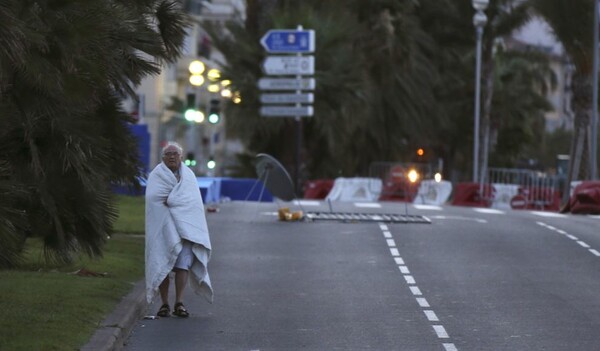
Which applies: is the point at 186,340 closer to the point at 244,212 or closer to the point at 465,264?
the point at 465,264

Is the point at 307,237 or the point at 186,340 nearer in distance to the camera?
the point at 186,340

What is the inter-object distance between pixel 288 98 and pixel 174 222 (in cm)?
3193

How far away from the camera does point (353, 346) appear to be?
51.9ft

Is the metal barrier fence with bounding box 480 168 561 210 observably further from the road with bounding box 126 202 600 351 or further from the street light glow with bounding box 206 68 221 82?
the road with bounding box 126 202 600 351

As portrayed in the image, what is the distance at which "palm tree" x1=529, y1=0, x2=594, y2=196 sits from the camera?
180 ft

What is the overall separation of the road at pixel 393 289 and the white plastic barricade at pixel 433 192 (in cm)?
1940

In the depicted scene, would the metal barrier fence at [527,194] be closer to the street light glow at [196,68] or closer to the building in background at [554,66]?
the street light glow at [196,68]

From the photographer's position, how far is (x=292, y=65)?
4941cm

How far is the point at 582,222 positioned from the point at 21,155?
19523mm

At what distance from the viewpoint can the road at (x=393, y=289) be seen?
54.2 ft

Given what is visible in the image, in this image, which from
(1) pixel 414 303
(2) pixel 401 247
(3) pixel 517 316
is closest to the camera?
(3) pixel 517 316

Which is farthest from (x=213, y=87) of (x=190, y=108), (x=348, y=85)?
(x=190, y=108)

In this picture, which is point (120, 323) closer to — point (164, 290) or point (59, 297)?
point (59, 297)

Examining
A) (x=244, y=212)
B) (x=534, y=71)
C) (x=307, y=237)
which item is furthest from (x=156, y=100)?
(x=307, y=237)
